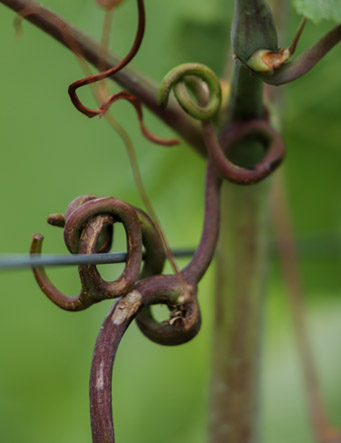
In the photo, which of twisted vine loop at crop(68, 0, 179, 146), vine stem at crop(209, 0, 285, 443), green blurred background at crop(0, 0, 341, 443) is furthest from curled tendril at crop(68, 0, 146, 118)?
green blurred background at crop(0, 0, 341, 443)

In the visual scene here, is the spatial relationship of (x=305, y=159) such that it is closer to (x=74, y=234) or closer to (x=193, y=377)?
(x=193, y=377)

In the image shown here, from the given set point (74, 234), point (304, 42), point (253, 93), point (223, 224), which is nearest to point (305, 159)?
point (304, 42)

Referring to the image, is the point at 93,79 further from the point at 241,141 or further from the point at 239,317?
the point at 239,317

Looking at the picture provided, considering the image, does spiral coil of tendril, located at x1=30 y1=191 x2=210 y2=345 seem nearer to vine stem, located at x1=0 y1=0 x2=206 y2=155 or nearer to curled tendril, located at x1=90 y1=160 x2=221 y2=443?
curled tendril, located at x1=90 y1=160 x2=221 y2=443

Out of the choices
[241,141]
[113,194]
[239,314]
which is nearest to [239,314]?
[239,314]

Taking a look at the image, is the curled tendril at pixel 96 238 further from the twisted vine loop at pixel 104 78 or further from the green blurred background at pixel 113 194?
the green blurred background at pixel 113 194

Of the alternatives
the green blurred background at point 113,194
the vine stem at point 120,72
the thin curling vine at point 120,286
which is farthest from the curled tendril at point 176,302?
the green blurred background at point 113,194

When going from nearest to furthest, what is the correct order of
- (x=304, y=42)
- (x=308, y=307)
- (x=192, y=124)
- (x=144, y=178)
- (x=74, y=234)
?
(x=74, y=234) < (x=192, y=124) < (x=304, y=42) < (x=144, y=178) < (x=308, y=307)
